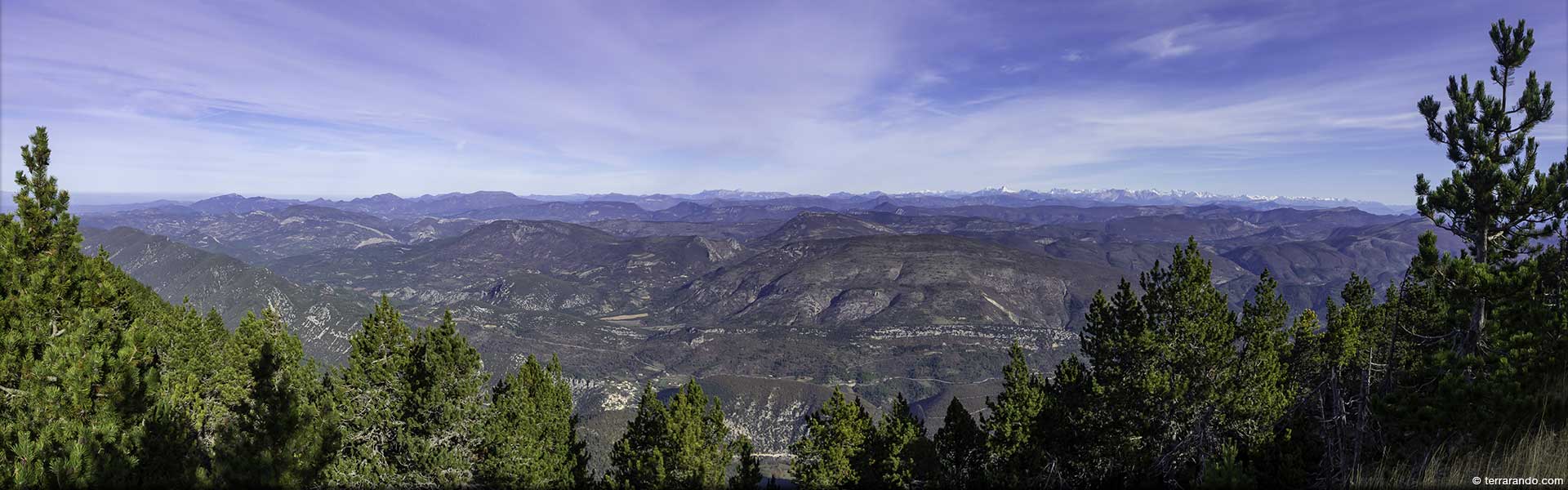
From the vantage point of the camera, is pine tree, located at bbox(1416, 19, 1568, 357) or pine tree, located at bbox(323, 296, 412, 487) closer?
pine tree, located at bbox(1416, 19, 1568, 357)

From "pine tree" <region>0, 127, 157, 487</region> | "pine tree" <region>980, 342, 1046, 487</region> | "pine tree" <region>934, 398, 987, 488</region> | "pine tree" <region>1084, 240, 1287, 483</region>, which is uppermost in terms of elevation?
"pine tree" <region>0, 127, 157, 487</region>

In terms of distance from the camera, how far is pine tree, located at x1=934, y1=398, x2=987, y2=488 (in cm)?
3769

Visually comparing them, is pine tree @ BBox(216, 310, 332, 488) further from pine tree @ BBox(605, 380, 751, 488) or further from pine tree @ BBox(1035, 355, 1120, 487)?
pine tree @ BBox(1035, 355, 1120, 487)

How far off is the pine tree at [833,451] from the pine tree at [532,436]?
1492 cm

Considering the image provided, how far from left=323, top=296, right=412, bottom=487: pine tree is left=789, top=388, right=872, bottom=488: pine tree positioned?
2157 centimetres

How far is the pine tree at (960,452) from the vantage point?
37.7 metres

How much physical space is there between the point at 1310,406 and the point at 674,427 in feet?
96.9

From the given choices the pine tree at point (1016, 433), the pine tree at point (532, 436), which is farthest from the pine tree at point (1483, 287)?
the pine tree at point (532, 436)

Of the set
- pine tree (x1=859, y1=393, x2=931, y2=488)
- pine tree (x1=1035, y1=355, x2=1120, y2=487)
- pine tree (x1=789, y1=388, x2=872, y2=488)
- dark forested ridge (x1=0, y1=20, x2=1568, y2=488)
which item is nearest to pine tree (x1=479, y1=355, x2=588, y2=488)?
dark forested ridge (x1=0, y1=20, x2=1568, y2=488)

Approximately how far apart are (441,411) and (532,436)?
597 cm

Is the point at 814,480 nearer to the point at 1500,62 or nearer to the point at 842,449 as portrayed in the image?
the point at 842,449

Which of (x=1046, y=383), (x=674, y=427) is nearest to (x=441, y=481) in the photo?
(x=674, y=427)

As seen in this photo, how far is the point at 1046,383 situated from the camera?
127ft

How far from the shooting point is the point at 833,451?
36.3m
